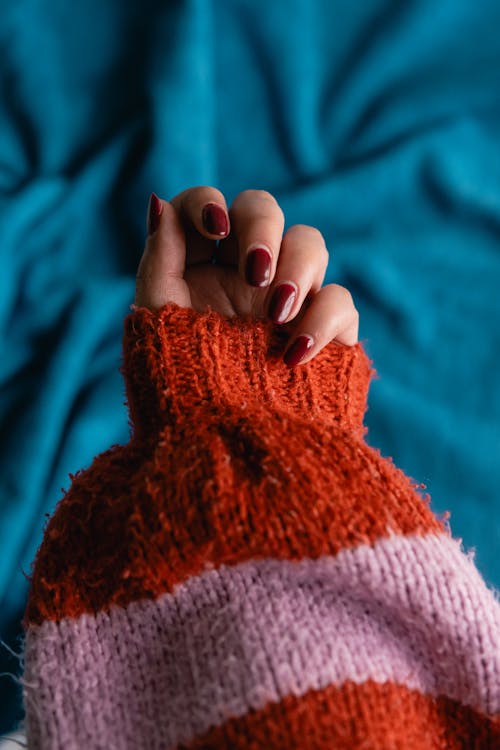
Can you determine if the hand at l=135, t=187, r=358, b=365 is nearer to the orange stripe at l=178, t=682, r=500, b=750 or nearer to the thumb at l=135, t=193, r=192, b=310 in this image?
the thumb at l=135, t=193, r=192, b=310

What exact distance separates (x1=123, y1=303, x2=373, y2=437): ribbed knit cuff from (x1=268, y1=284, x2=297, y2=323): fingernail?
29mm

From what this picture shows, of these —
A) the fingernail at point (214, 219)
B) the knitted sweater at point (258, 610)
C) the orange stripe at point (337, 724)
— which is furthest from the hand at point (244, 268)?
the orange stripe at point (337, 724)

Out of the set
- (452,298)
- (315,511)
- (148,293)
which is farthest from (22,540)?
(452,298)

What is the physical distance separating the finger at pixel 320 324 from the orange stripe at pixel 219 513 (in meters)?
0.10

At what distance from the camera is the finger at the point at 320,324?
24.1 inches

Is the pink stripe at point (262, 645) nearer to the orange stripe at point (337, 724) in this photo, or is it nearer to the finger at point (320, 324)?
the orange stripe at point (337, 724)

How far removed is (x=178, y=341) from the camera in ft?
1.89

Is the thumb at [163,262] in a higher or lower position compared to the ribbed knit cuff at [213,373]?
higher

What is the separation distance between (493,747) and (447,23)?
868 mm

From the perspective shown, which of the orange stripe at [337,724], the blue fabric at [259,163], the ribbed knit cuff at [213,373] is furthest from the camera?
the blue fabric at [259,163]

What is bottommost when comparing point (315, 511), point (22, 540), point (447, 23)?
point (315, 511)

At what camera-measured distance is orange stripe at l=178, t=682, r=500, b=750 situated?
0.43 metres

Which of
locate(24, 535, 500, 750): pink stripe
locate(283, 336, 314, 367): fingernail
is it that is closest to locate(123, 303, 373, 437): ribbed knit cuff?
locate(283, 336, 314, 367): fingernail

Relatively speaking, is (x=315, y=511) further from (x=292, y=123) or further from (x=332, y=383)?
(x=292, y=123)
